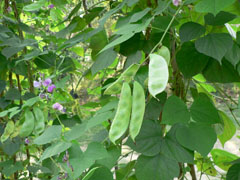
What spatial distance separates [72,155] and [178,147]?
0.16 metres

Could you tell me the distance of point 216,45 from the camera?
0.46 m

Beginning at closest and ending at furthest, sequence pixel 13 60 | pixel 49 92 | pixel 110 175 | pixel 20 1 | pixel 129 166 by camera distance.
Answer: pixel 110 175, pixel 129 166, pixel 49 92, pixel 13 60, pixel 20 1

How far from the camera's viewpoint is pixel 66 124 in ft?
2.59

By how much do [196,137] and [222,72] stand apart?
0.12m

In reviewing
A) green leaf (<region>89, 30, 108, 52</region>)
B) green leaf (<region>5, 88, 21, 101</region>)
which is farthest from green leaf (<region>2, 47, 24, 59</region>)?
green leaf (<region>89, 30, 108, 52</region>)

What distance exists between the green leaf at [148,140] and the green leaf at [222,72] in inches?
4.9

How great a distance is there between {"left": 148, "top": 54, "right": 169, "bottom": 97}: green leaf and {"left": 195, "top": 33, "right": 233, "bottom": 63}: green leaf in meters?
0.21

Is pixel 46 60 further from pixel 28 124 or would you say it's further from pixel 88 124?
pixel 88 124

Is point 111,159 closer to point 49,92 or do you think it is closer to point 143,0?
point 143,0

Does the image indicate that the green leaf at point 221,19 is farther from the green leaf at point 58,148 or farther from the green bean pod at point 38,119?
the green bean pod at point 38,119

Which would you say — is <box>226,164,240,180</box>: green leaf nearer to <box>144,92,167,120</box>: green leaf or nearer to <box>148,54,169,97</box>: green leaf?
<box>144,92,167,120</box>: green leaf

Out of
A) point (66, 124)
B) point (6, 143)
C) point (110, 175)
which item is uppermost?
point (110, 175)

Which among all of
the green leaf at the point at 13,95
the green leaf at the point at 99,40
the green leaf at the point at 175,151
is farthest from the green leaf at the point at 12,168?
the green leaf at the point at 175,151

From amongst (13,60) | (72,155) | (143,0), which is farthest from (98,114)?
(13,60)
